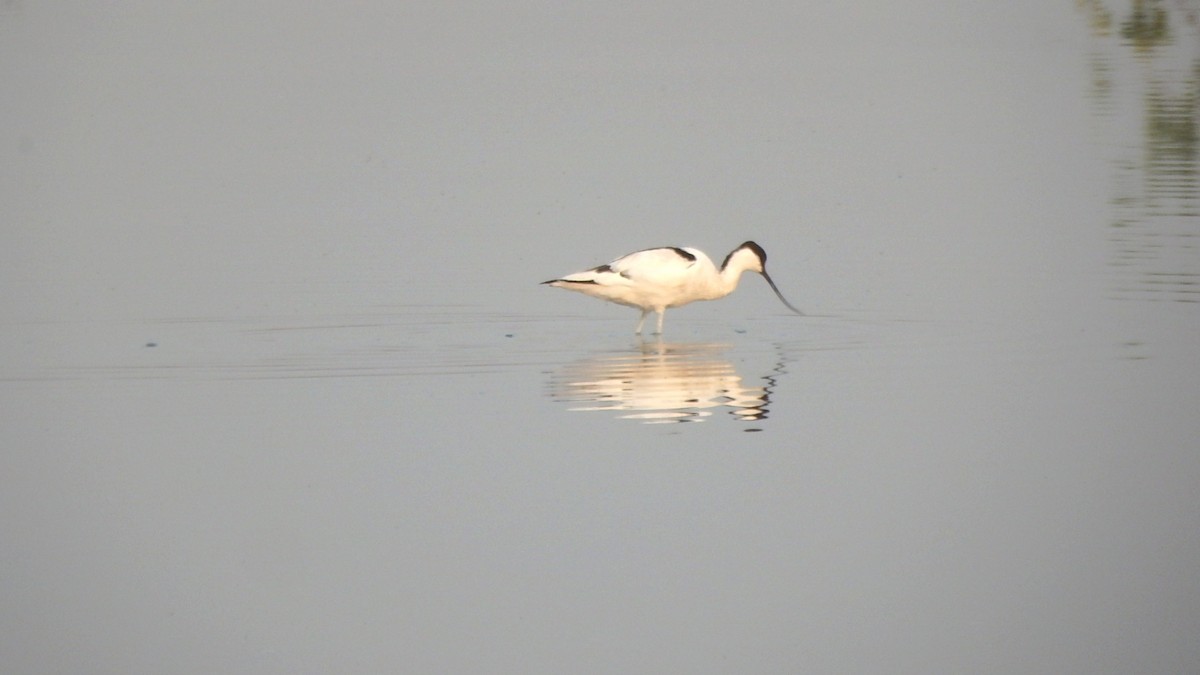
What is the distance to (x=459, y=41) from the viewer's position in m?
30.2

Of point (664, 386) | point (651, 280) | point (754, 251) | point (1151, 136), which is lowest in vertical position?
point (664, 386)

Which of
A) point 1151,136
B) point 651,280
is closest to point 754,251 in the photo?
point 651,280

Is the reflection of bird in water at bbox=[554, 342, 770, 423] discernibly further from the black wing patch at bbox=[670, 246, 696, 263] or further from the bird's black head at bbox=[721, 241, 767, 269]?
the bird's black head at bbox=[721, 241, 767, 269]

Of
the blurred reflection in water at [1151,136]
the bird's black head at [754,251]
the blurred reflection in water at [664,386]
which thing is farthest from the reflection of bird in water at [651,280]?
the blurred reflection in water at [1151,136]

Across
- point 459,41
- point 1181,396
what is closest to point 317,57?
point 459,41

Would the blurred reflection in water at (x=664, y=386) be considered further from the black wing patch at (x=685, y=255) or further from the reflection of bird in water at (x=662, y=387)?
the black wing patch at (x=685, y=255)

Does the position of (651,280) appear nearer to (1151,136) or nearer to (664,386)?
(664,386)

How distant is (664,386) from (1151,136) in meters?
Result: 12.6

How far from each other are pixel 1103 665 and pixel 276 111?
17.9 m

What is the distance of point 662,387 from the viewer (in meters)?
10.1

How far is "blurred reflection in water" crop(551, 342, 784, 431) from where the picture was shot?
30.9ft

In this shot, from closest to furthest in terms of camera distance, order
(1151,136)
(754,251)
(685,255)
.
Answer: (685,255) → (754,251) → (1151,136)

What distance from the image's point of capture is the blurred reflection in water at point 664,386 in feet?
30.9

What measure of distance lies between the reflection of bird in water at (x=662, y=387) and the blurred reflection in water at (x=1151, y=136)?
355 cm
